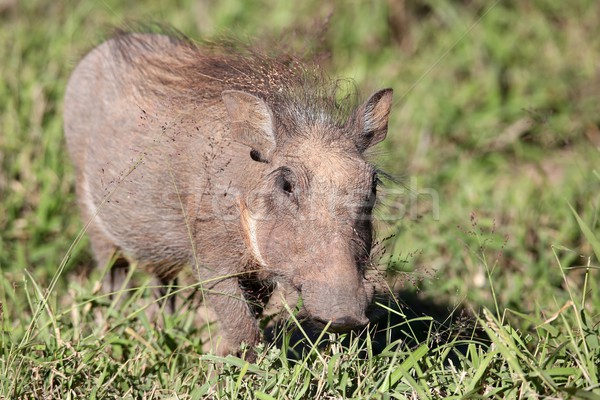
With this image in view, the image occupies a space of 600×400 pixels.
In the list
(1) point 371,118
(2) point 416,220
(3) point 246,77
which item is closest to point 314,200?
(1) point 371,118

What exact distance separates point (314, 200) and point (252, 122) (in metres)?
0.45

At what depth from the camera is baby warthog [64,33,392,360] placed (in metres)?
2.95

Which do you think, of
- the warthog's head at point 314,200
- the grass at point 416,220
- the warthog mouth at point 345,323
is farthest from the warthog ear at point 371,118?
the warthog mouth at point 345,323

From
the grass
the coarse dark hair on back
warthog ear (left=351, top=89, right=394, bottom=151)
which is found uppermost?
the coarse dark hair on back

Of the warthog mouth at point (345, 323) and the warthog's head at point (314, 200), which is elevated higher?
the warthog's head at point (314, 200)

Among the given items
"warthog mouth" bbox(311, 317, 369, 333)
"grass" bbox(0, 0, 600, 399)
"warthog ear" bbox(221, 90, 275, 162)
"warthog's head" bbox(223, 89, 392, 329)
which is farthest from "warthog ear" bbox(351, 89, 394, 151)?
"warthog mouth" bbox(311, 317, 369, 333)

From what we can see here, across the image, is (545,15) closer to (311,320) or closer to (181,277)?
(181,277)

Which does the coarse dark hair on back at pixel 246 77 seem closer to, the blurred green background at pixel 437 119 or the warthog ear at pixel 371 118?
the warthog ear at pixel 371 118

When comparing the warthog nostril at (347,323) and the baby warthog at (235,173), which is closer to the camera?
the warthog nostril at (347,323)

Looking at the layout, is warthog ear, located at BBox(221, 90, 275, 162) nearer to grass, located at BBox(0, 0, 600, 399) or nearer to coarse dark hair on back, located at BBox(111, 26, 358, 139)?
coarse dark hair on back, located at BBox(111, 26, 358, 139)

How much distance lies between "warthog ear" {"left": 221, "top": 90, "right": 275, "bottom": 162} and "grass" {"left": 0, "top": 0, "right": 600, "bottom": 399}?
1.83 ft

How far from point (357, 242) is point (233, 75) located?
0.97m

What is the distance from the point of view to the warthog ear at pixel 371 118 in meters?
3.33

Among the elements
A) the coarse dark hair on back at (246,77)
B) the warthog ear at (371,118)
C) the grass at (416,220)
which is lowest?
the grass at (416,220)
